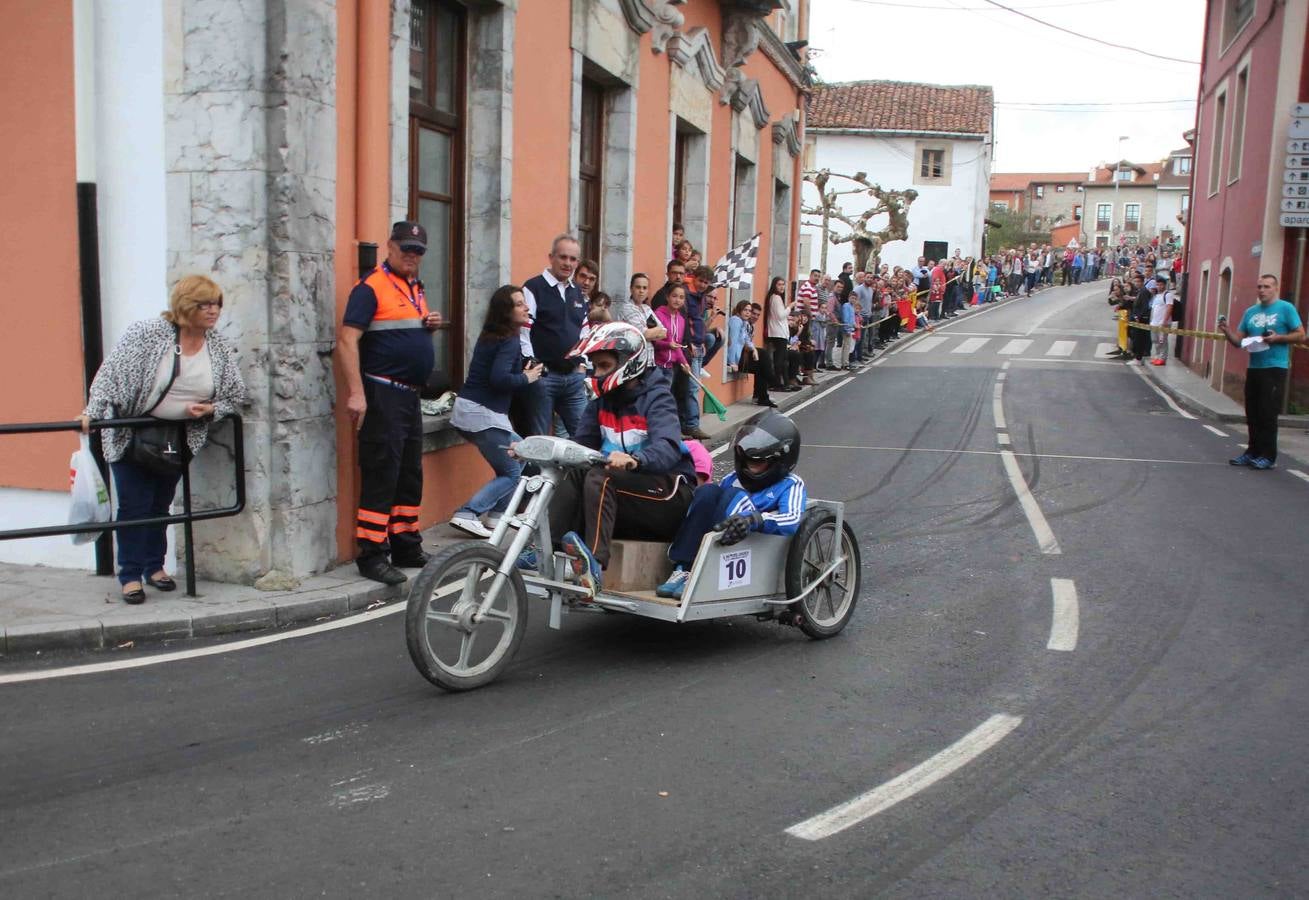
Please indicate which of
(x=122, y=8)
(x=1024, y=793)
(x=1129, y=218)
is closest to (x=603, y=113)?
(x=122, y=8)

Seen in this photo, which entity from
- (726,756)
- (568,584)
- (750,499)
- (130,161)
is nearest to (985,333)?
(750,499)

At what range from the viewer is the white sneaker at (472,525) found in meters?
8.59

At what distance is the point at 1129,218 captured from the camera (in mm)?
112062

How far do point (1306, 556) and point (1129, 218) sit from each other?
4402 inches

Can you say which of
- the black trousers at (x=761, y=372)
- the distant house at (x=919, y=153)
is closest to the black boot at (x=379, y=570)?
the black trousers at (x=761, y=372)

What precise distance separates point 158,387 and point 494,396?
260 cm

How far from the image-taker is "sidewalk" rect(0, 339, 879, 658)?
6109mm

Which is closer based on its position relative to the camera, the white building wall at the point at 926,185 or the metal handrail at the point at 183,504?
the metal handrail at the point at 183,504

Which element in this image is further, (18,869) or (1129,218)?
(1129,218)

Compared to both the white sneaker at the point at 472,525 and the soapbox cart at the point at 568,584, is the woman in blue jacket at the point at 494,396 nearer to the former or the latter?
the white sneaker at the point at 472,525

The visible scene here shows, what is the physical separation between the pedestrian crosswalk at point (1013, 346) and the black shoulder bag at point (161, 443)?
82.9 feet

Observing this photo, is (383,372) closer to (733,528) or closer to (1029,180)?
(733,528)

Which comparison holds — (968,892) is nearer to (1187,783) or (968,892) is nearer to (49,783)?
(1187,783)

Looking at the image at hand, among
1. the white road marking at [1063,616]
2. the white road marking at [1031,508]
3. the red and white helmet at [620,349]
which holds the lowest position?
the white road marking at [1031,508]
